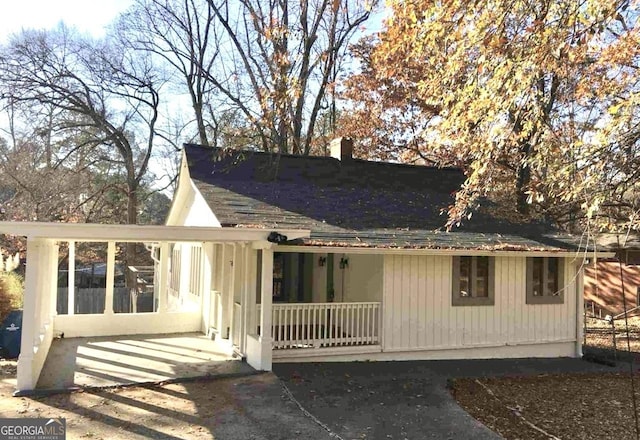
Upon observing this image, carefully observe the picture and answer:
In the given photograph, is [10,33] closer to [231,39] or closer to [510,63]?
[231,39]

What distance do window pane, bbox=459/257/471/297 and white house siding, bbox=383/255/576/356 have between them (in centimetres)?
32

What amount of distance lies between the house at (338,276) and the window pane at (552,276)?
21 mm

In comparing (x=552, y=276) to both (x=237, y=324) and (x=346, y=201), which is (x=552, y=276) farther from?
(x=237, y=324)

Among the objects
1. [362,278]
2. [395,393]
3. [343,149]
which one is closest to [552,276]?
[362,278]

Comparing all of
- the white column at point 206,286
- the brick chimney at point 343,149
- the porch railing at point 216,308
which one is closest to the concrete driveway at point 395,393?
the porch railing at point 216,308

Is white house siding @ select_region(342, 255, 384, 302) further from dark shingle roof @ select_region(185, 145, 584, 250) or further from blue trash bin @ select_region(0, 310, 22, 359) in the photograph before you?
blue trash bin @ select_region(0, 310, 22, 359)

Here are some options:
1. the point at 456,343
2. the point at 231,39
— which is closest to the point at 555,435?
the point at 456,343

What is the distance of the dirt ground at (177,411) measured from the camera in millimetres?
5406

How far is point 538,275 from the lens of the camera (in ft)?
34.2

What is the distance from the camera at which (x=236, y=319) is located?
9.30 m

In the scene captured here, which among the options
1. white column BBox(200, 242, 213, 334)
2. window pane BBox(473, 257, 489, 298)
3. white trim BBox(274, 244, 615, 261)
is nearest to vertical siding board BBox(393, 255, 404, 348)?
white trim BBox(274, 244, 615, 261)

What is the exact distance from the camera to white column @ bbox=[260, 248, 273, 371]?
7914 mm

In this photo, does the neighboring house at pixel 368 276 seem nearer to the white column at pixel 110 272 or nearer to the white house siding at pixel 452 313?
the white house siding at pixel 452 313

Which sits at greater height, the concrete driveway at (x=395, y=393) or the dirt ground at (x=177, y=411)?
the dirt ground at (x=177, y=411)
